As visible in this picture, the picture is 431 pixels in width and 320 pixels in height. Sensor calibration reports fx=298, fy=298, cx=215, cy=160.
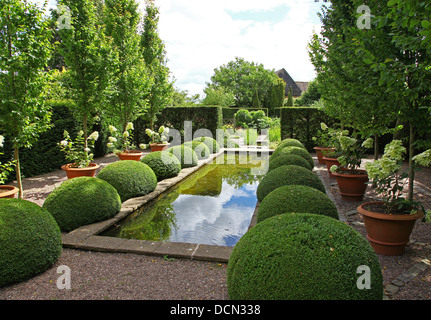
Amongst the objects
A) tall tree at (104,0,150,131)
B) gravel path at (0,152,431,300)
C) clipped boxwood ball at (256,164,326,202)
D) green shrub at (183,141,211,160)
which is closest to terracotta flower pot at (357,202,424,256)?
gravel path at (0,152,431,300)

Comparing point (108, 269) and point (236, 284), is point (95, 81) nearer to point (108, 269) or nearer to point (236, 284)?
point (108, 269)

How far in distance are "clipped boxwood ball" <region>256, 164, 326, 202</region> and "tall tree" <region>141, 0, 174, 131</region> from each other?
7.88 meters

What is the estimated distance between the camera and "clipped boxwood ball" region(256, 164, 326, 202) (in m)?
4.81

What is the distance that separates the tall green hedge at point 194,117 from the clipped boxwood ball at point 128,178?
937 cm

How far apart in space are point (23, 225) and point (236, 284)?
2.40 meters

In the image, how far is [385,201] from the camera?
151 inches

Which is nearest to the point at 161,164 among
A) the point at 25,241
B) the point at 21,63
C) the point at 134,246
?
the point at 21,63

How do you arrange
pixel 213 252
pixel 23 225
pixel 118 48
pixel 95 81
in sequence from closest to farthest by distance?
pixel 23 225
pixel 213 252
pixel 95 81
pixel 118 48

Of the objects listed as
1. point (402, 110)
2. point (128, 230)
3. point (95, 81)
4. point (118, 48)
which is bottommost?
point (128, 230)

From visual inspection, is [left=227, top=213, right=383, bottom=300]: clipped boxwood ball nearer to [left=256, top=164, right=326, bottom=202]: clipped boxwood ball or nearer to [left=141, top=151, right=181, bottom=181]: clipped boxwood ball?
[left=256, top=164, right=326, bottom=202]: clipped boxwood ball

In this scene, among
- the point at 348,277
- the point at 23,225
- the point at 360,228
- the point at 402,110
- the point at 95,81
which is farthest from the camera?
the point at 95,81

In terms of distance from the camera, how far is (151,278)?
3109 millimetres

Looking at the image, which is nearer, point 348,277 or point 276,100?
point 348,277
